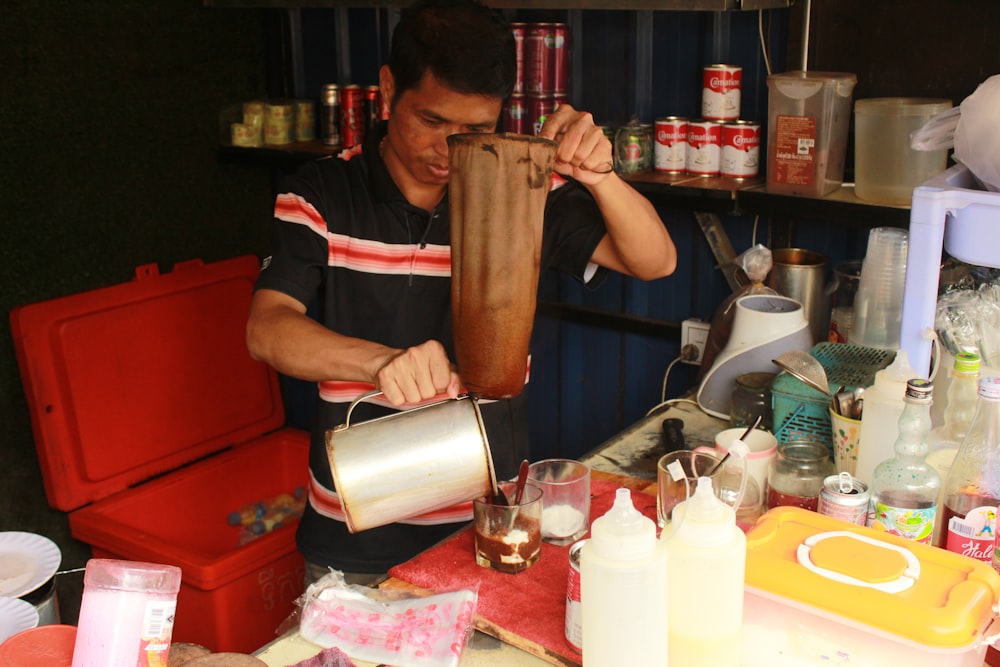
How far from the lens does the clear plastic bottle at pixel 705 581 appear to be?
0.98m

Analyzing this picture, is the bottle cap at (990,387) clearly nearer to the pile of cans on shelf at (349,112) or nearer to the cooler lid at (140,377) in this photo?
the pile of cans on shelf at (349,112)

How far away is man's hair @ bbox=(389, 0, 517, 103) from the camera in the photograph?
161 cm

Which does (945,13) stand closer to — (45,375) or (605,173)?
(605,173)

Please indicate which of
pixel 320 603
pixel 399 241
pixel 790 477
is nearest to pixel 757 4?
pixel 399 241

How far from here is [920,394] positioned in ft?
4.07

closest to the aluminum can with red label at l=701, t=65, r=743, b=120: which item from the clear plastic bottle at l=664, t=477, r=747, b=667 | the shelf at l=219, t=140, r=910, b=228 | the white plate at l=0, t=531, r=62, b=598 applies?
the shelf at l=219, t=140, r=910, b=228

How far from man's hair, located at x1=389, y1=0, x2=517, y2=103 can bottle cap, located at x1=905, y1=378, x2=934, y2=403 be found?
0.79m

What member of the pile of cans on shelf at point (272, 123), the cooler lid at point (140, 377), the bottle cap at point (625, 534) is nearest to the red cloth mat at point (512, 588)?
the bottle cap at point (625, 534)

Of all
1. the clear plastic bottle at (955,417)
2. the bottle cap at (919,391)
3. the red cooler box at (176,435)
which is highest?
the bottle cap at (919,391)

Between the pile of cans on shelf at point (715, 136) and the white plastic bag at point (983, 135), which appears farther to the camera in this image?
the pile of cans on shelf at point (715, 136)

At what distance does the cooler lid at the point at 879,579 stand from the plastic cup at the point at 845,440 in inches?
14.4

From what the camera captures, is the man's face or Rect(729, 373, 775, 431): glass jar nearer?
the man's face

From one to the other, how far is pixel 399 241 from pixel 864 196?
3.03 feet

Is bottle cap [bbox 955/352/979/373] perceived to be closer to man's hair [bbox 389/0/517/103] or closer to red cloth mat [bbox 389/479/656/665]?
red cloth mat [bbox 389/479/656/665]
